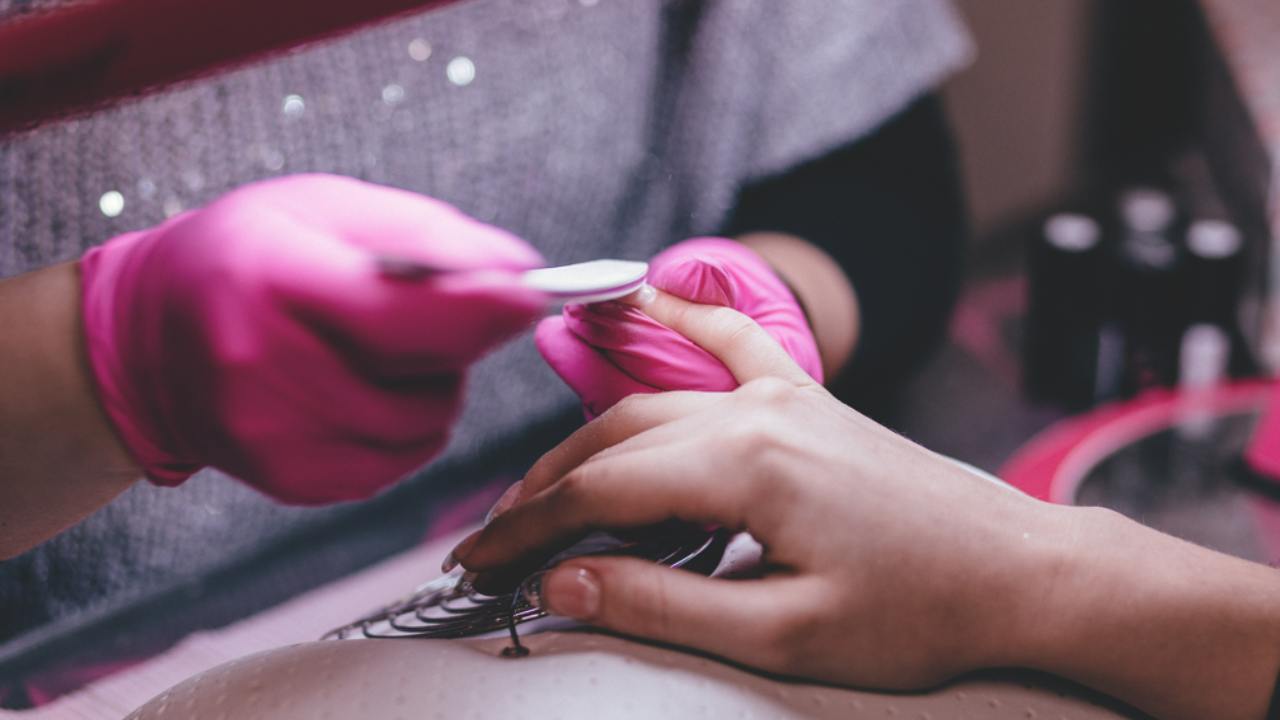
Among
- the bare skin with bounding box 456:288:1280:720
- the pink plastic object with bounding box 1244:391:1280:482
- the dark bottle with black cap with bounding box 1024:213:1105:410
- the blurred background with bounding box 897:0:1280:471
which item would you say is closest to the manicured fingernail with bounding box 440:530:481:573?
the bare skin with bounding box 456:288:1280:720

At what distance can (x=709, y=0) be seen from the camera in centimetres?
58

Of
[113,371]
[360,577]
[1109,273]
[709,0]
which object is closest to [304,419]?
[113,371]

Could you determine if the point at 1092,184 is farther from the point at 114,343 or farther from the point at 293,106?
the point at 114,343

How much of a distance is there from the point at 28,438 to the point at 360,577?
154 millimetres

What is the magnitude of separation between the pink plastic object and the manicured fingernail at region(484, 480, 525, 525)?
519 mm

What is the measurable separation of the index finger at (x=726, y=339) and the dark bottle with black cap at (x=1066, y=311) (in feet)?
1.81

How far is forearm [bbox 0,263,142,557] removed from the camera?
24 centimetres

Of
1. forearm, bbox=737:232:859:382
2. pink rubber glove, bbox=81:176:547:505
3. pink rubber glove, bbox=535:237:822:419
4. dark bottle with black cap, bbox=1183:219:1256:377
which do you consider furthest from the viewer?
dark bottle with black cap, bbox=1183:219:1256:377

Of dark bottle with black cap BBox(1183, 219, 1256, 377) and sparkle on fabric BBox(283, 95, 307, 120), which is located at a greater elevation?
sparkle on fabric BBox(283, 95, 307, 120)

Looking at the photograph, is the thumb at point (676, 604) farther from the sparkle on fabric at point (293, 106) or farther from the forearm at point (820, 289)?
the sparkle on fabric at point (293, 106)

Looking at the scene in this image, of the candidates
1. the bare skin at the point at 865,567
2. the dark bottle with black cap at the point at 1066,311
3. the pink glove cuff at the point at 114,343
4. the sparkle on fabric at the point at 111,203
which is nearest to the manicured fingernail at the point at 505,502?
the bare skin at the point at 865,567

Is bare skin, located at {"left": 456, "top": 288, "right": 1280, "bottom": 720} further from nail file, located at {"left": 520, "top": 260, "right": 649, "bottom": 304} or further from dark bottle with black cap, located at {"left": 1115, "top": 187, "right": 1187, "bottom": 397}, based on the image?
dark bottle with black cap, located at {"left": 1115, "top": 187, "right": 1187, "bottom": 397}

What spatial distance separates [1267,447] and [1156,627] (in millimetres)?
372

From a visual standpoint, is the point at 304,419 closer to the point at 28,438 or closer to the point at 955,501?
the point at 28,438
